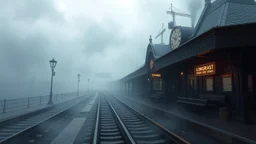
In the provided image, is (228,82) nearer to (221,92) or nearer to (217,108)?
(221,92)

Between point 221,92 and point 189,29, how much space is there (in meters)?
7.72

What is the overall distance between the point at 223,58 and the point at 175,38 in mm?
7889

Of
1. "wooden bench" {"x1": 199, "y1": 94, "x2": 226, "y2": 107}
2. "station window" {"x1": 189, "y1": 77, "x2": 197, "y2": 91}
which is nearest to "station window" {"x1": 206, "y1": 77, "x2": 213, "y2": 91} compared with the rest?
"wooden bench" {"x1": 199, "y1": 94, "x2": 226, "y2": 107}

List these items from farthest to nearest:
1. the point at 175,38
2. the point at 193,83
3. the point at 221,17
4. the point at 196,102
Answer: the point at 175,38 < the point at 193,83 < the point at 221,17 < the point at 196,102

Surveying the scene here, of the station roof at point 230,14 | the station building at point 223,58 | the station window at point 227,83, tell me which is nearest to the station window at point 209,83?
the station building at point 223,58

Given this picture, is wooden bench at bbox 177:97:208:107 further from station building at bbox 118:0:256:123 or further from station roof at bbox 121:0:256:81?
station roof at bbox 121:0:256:81

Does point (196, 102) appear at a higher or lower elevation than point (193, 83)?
lower

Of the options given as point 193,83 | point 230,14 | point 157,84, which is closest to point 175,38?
point 193,83

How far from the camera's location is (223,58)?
38.2ft

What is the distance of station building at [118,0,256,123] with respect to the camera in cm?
855

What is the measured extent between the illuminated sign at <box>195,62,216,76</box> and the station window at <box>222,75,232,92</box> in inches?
30.2

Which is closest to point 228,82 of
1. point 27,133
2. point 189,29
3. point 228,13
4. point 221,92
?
point 221,92

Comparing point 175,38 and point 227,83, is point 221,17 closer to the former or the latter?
point 227,83

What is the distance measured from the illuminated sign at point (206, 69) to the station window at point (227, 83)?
767mm
